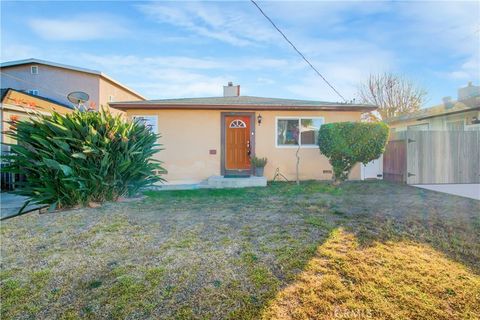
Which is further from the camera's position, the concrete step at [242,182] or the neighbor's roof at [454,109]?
the neighbor's roof at [454,109]

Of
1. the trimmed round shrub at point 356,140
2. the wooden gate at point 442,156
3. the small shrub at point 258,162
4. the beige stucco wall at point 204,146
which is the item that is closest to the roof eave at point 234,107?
the beige stucco wall at point 204,146

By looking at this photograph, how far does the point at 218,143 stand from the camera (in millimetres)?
8961

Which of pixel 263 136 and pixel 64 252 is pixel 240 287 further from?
pixel 263 136

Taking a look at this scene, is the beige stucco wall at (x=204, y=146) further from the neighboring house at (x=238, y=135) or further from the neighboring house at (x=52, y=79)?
the neighboring house at (x=52, y=79)

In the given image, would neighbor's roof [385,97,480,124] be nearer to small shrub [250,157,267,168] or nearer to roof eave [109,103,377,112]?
roof eave [109,103,377,112]

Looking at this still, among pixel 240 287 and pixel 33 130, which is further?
pixel 33 130

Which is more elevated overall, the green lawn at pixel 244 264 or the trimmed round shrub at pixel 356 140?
the trimmed round shrub at pixel 356 140

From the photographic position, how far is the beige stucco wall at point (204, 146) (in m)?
8.80

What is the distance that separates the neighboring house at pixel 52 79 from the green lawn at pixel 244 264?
1294 centimetres

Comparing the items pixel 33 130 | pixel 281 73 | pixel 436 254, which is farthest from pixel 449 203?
pixel 33 130

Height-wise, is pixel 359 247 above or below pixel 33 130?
below

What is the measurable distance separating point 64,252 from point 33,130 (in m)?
3.14

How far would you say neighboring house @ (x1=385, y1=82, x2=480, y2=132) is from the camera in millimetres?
9953

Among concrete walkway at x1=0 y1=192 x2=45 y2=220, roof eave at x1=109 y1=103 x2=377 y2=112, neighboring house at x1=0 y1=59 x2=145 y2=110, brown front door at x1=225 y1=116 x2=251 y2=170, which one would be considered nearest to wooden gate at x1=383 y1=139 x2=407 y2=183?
roof eave at x1=109 y1=103 x2=377 y2=112
